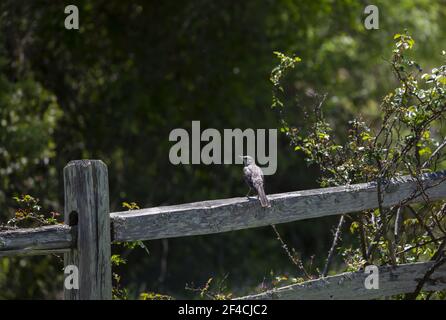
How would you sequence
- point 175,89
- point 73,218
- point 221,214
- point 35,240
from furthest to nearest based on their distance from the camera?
1. point 175,89
2. point 221,214
3. point 73,218
4. point 35,240

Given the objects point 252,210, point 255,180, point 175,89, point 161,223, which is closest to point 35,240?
point 161,223

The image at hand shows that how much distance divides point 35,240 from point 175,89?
6927mm

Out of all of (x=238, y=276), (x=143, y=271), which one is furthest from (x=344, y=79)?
(x=143, y=271)

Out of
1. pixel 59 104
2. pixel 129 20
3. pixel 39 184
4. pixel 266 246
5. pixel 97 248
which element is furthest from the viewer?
pixel 266 246

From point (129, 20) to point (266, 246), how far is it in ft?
14.2

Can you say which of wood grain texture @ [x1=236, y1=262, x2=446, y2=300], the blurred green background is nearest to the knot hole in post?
wood grain texture @ [x1=236, y1=262, x2=446, y2=300]

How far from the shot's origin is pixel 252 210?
425cm

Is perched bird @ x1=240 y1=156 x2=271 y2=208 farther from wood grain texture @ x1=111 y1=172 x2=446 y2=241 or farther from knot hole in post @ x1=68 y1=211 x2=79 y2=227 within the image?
knot hole in post @ x1=68 y1=211 x2=79 y2=227

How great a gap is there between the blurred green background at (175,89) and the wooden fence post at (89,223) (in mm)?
5335

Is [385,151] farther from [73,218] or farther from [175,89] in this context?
[175,89]

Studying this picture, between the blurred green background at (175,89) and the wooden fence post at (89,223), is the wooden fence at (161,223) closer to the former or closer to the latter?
the wooden fence post at (89,223)

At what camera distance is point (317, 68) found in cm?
1067

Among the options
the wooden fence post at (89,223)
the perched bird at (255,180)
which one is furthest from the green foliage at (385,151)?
the wooden fence post at (89,223)

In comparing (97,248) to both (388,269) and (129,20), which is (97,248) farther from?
(129,20)
